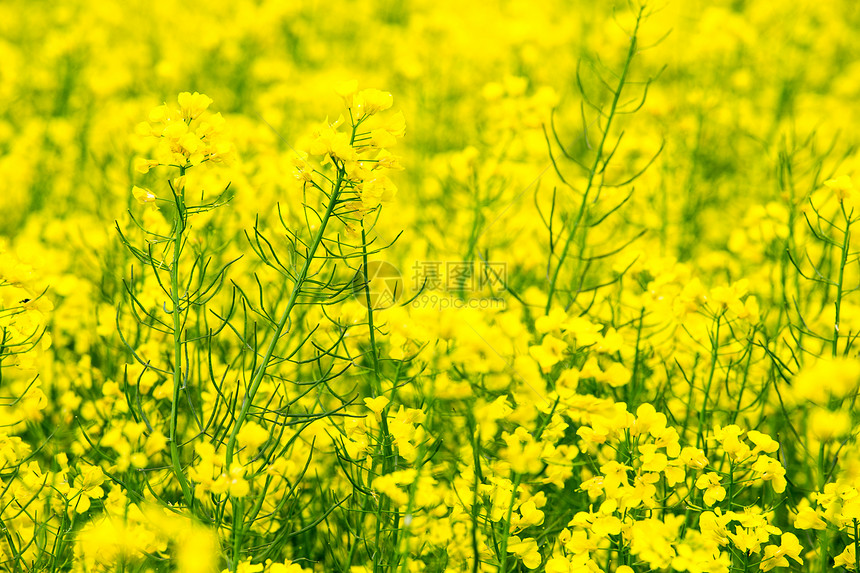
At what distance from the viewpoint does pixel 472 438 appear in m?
1.70

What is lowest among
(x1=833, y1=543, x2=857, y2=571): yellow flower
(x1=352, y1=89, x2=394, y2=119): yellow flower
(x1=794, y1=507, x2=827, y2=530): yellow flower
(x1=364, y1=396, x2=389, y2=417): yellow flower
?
(x1=833, y1=543, x2=857, y2=571): yellow flower

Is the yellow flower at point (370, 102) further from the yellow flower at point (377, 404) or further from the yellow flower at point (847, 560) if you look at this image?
the yellow flower at point (847, 560)

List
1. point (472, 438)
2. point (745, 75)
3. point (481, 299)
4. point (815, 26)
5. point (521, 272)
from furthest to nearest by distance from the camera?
point (815, 26)
point (745, 75)
point (521, 272)
point (481, 299)
point (472, 438)

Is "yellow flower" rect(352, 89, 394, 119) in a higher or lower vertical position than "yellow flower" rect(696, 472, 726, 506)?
higher

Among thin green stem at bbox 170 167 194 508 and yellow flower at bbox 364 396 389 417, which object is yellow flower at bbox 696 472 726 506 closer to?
yellow flower at bbox 364 396 389 417

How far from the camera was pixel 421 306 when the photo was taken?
7.32 feet

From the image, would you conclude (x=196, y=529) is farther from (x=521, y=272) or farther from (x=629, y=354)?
(x=521, y=272)

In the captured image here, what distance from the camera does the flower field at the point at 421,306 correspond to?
5.31 feet

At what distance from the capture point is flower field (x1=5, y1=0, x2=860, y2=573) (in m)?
1.62

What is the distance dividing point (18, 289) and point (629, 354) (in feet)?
5.44

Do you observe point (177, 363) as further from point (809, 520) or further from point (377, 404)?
point (809, 520)

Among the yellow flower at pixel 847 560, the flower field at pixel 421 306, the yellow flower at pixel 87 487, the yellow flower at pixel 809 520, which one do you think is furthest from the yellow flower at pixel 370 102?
the yellow flower at pixel 847 560

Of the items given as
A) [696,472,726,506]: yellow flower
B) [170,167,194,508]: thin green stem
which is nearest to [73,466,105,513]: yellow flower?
[170,167,194,508]: thin green stem

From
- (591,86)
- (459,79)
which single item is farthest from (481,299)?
(591,86)
